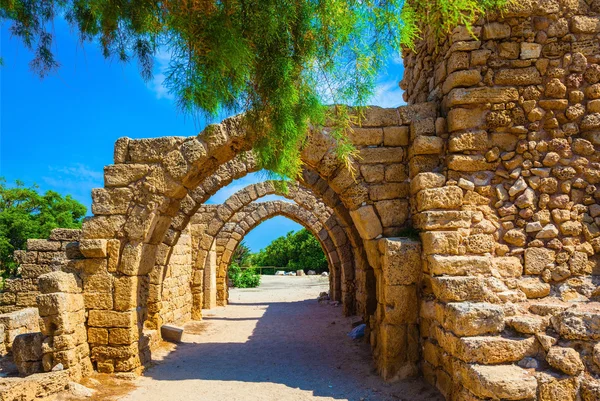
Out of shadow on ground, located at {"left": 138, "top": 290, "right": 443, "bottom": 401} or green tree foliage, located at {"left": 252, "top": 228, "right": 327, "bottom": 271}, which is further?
green tree foliage, located at {"left": 252, "top": 228, "right": 327, "bottom": 271}

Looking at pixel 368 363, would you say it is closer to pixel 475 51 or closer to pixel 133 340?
pixel 133 340

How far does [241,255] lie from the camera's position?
28.0 meters

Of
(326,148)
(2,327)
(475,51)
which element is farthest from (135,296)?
(475,51)

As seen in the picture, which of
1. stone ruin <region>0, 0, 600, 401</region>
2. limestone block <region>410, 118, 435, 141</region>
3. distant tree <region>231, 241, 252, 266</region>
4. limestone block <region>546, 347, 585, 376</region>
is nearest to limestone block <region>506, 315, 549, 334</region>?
stone ruin <region>0, 0, 600, 401</region>

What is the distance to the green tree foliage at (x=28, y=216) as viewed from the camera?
20922 mm

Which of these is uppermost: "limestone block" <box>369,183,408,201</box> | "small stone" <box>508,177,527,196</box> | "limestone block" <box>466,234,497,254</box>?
"limestone block" <box>369,183,408,201</box>

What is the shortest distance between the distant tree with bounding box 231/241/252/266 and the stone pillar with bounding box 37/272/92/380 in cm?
1998

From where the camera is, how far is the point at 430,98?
19.1 feet

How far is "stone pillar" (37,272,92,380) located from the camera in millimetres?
5238

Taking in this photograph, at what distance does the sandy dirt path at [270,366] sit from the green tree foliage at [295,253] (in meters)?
17.1

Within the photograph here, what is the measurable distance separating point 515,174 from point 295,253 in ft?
85.4

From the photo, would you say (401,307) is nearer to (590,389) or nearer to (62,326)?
(590,389)

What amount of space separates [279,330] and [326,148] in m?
5.44

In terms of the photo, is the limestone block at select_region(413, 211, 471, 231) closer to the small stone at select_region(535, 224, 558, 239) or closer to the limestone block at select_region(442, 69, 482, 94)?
the small stone at select_region(535, 224, 558, 239)
